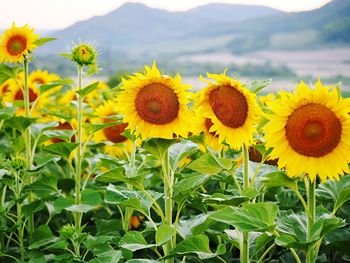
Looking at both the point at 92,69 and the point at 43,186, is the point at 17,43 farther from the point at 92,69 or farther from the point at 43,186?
the point at 43,186

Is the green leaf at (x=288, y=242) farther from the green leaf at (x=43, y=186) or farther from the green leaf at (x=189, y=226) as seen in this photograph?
the green leaf at (x=43, y=186)

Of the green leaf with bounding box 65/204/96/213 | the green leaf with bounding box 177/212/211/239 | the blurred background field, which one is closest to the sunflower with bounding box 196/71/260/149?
the green leaf with bounding box 177/212/211/239

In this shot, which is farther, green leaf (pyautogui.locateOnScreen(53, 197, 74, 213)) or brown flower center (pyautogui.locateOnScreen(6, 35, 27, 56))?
brown flower center (pyautogui.locateOnScreen(6, 35, 27, 56))

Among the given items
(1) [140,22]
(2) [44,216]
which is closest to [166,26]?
(1) [140,22]

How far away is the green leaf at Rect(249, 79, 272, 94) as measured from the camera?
141 cm

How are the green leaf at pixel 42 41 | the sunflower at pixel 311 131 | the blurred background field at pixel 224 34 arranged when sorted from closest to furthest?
the sunflower at pixel 311 131, the green leaf at pixel 42 41, the blurred background field at pixel 224 34

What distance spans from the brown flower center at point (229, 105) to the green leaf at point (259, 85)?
35 millimetres

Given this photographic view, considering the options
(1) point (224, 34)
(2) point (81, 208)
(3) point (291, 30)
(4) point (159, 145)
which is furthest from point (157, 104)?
(1) point (224, 34)

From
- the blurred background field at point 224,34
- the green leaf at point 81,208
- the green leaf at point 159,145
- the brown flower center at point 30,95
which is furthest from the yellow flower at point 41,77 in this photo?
the blurred background field at point 224,34

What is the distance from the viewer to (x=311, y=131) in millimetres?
1255

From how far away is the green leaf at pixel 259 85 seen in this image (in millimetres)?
1409

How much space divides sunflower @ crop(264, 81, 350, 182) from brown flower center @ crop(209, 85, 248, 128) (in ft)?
0.47

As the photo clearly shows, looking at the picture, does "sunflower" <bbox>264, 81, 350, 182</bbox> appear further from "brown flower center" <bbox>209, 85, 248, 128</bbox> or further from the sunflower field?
"brown flower center" <bbox>209, 85, 248, 128</bbox>

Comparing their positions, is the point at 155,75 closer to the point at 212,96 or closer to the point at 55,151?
the point at 212,96
